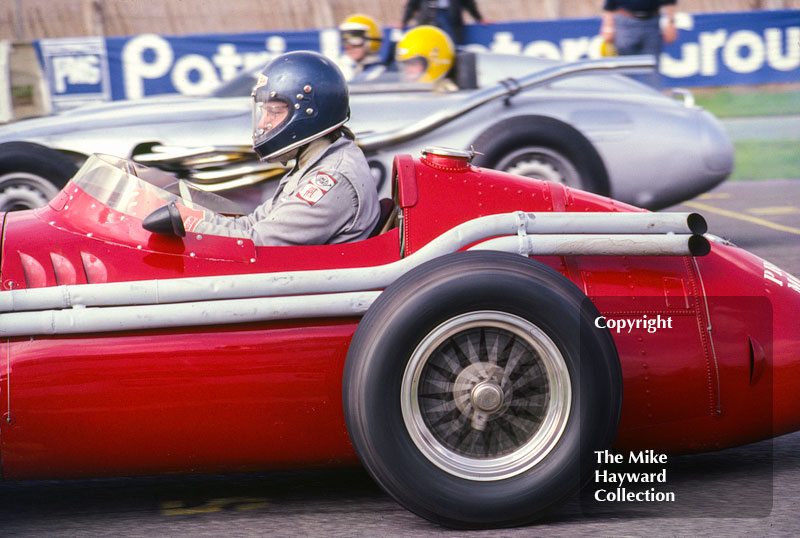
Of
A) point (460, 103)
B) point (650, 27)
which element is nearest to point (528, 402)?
point (460, 103)

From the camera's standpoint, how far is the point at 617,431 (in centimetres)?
328

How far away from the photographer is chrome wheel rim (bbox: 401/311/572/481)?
3086 millimetres

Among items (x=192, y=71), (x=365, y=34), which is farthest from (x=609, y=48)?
(x=192, y=71)

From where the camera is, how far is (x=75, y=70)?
13.2 meters

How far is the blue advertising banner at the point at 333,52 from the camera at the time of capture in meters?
13.2

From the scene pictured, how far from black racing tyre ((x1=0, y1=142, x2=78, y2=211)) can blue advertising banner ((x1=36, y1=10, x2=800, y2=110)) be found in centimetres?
667

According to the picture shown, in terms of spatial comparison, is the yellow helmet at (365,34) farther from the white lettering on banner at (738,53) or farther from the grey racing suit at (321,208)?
the white lettering on banner at (738,53)

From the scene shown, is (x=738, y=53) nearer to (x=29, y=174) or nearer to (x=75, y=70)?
(x=75, y=70)

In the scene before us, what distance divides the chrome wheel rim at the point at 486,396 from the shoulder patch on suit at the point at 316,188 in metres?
0.67

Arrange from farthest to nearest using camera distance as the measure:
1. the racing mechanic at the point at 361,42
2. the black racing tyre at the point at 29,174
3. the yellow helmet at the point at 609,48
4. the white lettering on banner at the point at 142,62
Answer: the white lettering on banner at the point at 142,62 < the yellow helmet at the point at 609,48 < the racing mechanic at the point at 361,42 < the black racing tyre at the point at 29,174

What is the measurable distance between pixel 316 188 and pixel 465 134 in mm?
3411

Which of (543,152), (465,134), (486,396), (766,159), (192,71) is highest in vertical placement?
(192,71)

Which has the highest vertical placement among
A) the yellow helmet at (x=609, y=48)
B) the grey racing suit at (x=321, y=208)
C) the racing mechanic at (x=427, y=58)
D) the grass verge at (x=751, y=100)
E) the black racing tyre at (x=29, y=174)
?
the racing mechanic at (x=427, y=58)

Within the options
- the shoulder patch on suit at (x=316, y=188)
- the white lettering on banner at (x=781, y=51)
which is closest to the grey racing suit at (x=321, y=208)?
the shoulder patch on suit at (x=316, y=188)
